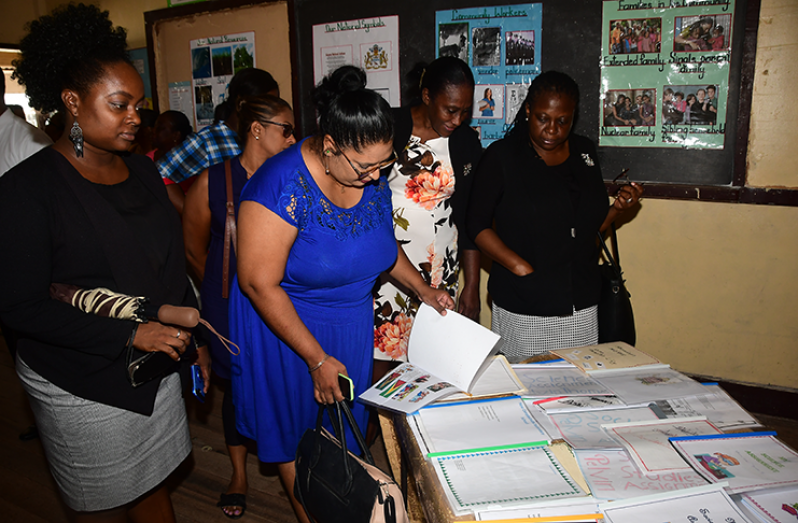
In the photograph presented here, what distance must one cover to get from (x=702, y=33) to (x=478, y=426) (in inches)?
92.4

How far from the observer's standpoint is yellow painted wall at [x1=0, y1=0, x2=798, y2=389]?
249cm

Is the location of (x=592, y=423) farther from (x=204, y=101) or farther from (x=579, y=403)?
(x=204, y=101)

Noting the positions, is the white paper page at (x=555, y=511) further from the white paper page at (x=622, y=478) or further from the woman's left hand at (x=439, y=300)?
the woman's left hand at (x=439, y=300)

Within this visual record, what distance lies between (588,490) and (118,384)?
1.19 meters

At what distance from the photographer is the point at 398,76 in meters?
3.31

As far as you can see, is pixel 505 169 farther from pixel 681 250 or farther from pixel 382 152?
pixel 681 250

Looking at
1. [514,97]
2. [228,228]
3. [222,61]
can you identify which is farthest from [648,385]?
[222,61]

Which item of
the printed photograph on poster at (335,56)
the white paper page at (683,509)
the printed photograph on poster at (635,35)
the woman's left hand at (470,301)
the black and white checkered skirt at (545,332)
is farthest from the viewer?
the printed photograph on poster at (335,56)

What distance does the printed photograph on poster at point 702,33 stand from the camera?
251 centimetres

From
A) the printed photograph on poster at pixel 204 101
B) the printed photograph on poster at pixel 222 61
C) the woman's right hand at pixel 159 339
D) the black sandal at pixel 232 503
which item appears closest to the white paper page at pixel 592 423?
the woman's right hand at pixel 159 339

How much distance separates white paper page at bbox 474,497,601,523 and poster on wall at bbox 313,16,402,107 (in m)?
2.79

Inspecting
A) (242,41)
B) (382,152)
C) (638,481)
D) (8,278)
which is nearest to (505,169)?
(382,152)

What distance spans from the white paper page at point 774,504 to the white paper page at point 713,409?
23cm

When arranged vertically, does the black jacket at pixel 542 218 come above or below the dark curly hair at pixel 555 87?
below
